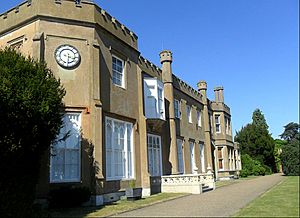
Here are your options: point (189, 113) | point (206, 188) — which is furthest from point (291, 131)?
point (189, 113)

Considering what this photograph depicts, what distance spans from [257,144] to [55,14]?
43755 mm

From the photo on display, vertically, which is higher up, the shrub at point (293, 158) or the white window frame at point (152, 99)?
the white window frame at point (152, 99)

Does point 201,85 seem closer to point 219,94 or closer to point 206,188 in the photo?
point 219,94

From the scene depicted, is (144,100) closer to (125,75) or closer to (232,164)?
(125,75)

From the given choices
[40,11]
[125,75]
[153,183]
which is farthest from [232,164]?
[40,11]

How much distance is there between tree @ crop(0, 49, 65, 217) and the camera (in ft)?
35.7

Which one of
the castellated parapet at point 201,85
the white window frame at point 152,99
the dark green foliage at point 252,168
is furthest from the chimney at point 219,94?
the white window frame at point 152,99

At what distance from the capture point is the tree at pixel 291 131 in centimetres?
594

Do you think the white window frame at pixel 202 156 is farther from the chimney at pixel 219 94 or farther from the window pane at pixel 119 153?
the window pane at pixel 119 153

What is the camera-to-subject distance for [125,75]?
784 inches

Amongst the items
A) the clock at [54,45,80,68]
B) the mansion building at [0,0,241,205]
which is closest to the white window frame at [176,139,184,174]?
the mansion building at [0,0,241,205]

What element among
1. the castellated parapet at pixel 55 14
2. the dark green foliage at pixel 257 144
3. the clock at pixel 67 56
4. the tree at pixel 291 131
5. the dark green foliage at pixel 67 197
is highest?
the castellated parapet at pixel 55 14

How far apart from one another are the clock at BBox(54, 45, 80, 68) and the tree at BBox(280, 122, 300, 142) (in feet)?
40.9

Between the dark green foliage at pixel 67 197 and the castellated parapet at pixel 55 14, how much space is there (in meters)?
8.41
